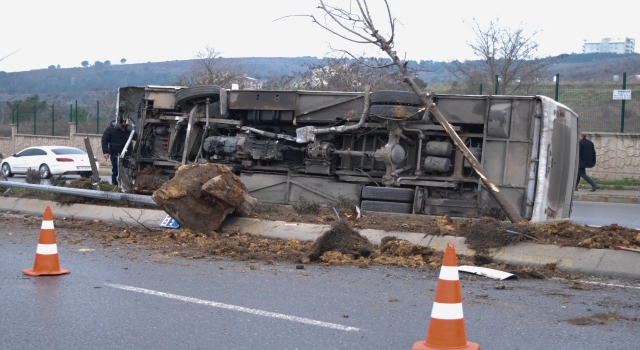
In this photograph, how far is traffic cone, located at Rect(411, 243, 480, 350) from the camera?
4395 mm

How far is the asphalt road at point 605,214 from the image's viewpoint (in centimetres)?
1351

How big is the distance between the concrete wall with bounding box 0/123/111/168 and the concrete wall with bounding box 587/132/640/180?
22430 millimetres

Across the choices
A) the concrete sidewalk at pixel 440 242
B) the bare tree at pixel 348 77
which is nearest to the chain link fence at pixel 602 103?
the bare tree at pixel 348 77

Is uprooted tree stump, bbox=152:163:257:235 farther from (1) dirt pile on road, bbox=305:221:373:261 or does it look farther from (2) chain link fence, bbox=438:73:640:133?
(2) chain link fence, bbox=438:73:640:133

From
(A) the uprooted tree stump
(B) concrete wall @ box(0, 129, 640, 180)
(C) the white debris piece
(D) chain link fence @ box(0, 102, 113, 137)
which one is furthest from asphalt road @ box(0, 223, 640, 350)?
(D) chain link fence @ box(0, 102, 113, 137)

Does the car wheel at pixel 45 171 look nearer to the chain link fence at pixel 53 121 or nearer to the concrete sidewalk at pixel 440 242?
the chain link fence at pixel 53 121

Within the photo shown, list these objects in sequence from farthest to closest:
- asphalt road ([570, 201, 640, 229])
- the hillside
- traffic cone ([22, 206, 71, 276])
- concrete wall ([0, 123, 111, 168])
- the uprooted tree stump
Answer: the hillside
concrete wall ([0, 123, 111, 168])
asphalt road ([570, 201, 640, 229])
the uprooted tree stump
traffic cone ([22, 206, 71, 276])

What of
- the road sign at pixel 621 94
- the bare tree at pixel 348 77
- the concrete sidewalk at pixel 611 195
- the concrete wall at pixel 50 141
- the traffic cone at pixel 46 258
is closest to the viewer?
the traffic cone at pixel 46 258

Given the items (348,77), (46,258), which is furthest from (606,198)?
(46,258)

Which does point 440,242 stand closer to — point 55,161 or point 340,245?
point 340,245

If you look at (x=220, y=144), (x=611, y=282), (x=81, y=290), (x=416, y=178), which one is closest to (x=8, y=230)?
(x=220, y=144)

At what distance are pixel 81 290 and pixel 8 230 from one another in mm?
4932

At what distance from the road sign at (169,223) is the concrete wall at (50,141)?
83.2 feet

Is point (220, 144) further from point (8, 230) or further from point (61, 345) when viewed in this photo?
point (61, 345)
